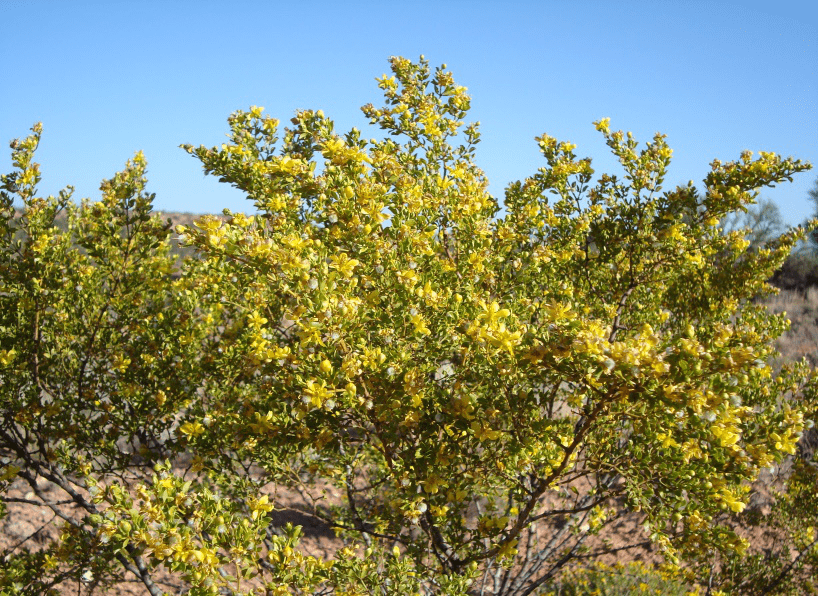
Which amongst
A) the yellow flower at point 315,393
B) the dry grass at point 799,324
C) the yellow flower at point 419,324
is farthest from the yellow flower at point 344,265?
the dry grass at point 799,324

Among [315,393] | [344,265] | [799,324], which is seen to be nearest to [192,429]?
[315,393]

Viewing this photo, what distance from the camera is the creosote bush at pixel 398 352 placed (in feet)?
5.94

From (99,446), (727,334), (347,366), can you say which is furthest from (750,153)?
(99,446)

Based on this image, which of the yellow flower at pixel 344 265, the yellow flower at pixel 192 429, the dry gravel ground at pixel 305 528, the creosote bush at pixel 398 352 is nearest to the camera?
the creosote bush at pixel 398 352

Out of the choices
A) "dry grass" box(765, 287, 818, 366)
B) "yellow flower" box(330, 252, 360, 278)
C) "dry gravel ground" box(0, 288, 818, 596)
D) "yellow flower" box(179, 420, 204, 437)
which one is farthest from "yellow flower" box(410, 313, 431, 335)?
"dry grass" box(765, 287, 818, 366)

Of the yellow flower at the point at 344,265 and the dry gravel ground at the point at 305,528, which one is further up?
the yellow flower at the point at 344,265

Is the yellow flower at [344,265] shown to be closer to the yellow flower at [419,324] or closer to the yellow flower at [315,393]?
the yellow flower at [419,324]

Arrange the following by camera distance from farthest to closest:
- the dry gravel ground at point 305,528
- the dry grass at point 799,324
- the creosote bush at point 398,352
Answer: the dry grass at point 799,324 < the dry gravel ground at point 305,528 < the creosote bush at point 398,352

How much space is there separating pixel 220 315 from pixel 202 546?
7.80 feet

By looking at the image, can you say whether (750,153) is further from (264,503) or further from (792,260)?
(792,260)

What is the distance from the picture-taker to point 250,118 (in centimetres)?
337

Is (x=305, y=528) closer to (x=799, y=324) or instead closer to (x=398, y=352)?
(x=398, y=352)

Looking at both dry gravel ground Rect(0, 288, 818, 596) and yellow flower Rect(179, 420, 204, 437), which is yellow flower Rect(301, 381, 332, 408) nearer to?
yellow flower Rect(179, 420, 204, 437)

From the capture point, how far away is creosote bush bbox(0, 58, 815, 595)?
1.81 meters
